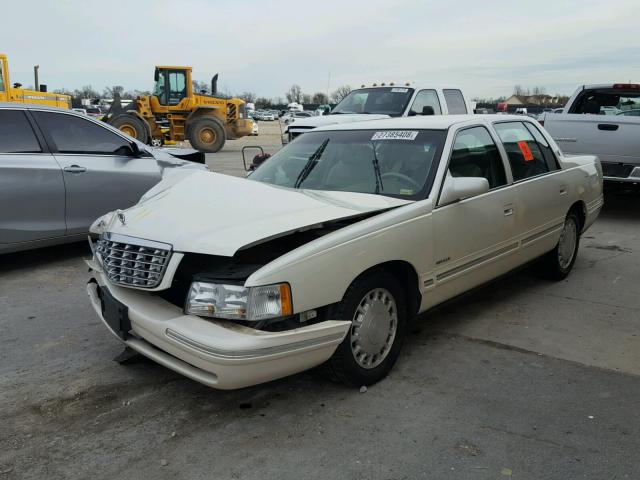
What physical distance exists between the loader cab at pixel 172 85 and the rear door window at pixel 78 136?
15436 millimetres

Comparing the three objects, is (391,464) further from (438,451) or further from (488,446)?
(488,446)

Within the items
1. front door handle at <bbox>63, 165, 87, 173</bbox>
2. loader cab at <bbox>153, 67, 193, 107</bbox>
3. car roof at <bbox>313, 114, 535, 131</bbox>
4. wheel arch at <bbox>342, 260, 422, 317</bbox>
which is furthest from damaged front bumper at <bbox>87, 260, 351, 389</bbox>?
loader cab at <bbox>153, 67, 193, 107</bbox>

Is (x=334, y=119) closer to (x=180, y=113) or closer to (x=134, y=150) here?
(x=134, y=150)

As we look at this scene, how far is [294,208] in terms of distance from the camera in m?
3.33

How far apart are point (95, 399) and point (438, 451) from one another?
193cm

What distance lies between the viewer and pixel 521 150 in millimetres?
4922

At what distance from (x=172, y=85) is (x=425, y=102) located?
1307 centimetres

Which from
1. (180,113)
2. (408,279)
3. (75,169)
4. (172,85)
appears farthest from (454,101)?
(172,85)

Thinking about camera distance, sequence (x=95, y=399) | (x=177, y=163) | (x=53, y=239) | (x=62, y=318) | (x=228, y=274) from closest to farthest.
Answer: (x=228, y=274) → (x=95, y=399) → (x=62, y=318) → (x=53, y=239) → (x=177, y=163)

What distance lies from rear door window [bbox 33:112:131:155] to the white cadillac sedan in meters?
2.32

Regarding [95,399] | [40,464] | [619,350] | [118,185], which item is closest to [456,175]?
[619,350]

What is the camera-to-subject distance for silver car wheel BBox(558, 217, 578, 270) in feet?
18.0

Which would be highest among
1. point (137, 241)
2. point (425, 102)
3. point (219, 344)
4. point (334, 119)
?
point (425, 102)

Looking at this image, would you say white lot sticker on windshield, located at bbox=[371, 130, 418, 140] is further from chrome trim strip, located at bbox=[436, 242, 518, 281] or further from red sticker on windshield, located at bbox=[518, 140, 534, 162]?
red sticker on windshield, located at bbox=[518, 140, 534, 162]
